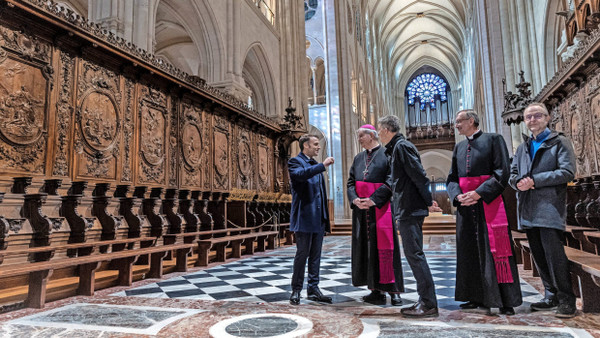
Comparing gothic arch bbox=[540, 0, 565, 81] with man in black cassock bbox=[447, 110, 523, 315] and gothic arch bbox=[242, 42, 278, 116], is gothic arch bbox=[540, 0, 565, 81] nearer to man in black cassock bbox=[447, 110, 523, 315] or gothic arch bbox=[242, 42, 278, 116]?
gothic arch bbox=[242, 42, 278, 116]

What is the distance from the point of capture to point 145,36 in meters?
7.24

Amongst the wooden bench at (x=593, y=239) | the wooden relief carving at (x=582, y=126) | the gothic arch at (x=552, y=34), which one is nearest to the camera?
the wooden bench at (x=593, y=239)

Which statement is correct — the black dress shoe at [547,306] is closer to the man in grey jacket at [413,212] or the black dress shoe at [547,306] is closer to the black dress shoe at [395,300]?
the man in grey jacket at [413,212]

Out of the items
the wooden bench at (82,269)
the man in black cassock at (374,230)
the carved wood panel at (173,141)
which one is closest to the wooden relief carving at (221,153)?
the carved wood panel at (173,141)

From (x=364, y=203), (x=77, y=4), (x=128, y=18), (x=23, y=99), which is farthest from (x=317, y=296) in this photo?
(x=77, y=4)

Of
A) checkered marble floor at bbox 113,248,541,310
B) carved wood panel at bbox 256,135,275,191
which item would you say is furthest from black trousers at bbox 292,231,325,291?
carved wood panel at bbox 256,135,275,191

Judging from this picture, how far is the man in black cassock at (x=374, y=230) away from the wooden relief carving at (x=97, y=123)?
3.98m

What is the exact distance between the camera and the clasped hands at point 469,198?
8.55 ft

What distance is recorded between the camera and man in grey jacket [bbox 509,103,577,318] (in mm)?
2527

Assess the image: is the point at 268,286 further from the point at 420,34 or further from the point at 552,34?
the point at 420,34

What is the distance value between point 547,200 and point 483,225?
443 millimetres

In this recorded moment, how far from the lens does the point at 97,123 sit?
5.61m

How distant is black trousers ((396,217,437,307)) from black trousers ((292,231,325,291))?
812 millimetres

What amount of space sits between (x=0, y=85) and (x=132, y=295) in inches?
113
